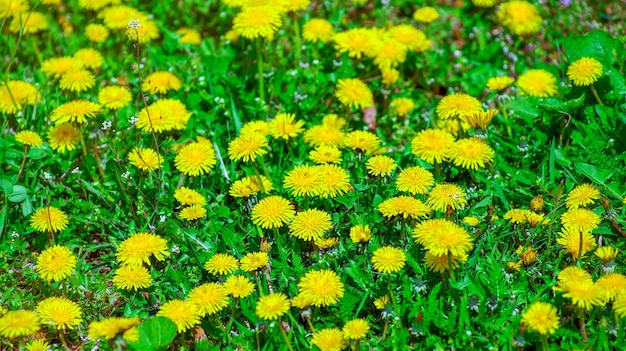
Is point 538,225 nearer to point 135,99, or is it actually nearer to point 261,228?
point 261,228

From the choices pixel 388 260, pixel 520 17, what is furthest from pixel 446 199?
pixel 520 17

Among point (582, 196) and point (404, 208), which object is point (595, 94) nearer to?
point (582, 196)

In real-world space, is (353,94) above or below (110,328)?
above

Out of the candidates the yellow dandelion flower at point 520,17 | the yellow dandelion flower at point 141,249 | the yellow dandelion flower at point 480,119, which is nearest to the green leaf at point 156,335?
the yellow dandelion flower at point 141,249

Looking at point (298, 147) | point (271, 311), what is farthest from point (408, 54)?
point (271, 311)

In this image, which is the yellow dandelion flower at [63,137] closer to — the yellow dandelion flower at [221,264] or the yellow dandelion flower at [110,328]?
the yellow dandelion flower at [221,264]

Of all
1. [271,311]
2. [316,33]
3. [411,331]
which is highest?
[316,33]
